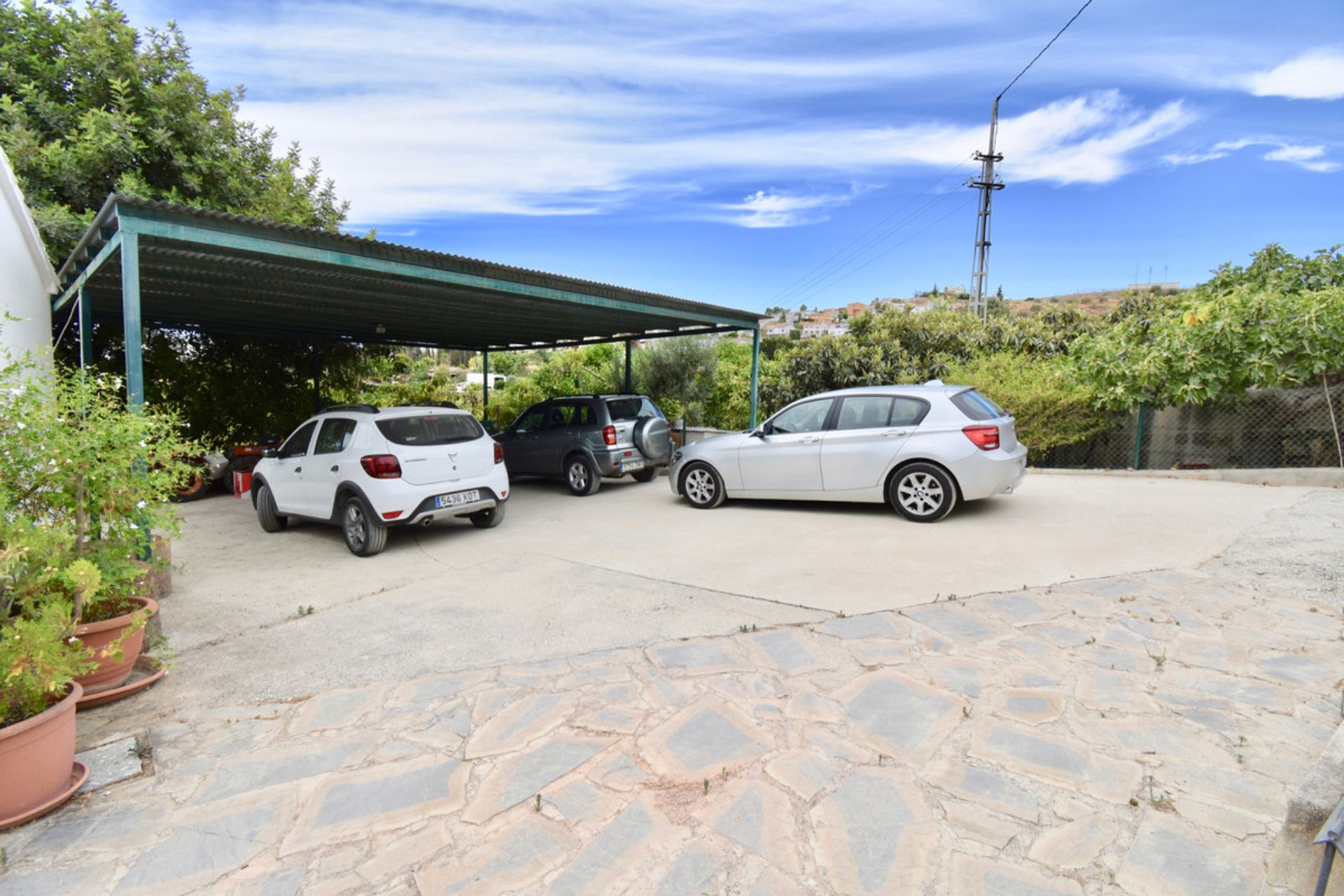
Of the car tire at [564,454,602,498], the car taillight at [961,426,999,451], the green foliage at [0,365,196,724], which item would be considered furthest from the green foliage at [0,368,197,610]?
the car taillight at [961,426,999,451]

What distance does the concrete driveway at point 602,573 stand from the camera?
4145 millimetres

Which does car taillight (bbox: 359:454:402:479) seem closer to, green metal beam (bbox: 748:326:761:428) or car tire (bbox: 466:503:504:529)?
car tire (bbox: 466:503:504:529)

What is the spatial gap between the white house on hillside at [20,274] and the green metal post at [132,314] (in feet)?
8.56

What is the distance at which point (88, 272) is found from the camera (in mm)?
7027

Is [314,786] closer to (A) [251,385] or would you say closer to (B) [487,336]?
(B) [487,336]

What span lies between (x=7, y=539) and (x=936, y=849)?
3.77 meters

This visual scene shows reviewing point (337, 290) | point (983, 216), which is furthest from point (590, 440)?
point (983, 216)

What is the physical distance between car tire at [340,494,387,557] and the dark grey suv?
3585 millimetres

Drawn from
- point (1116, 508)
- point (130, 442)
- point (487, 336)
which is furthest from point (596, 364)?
point (130, 442)

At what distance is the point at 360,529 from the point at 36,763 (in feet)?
13.9

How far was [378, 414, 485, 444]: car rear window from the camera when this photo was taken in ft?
21.8

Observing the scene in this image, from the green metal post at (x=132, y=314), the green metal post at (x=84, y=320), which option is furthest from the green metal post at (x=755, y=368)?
the green metal post at (x=84, y=320)

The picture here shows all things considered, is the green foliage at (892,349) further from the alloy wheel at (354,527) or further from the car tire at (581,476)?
the alloy wheel at (354,527)

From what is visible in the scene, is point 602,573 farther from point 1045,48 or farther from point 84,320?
point 1045,48
